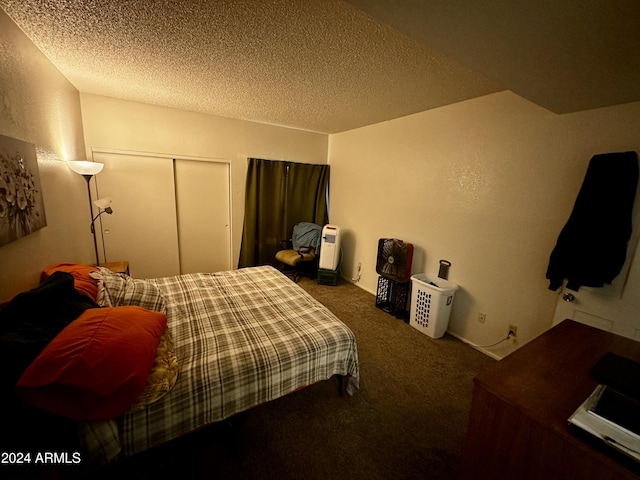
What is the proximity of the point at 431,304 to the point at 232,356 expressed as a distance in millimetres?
2090

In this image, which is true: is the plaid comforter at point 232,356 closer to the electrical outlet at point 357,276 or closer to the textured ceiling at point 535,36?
the textured ceiling at point 535,36

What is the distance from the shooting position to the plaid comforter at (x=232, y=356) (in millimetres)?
1156

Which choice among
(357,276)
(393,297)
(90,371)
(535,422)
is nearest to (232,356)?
(90,371)

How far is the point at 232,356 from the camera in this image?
1429mm

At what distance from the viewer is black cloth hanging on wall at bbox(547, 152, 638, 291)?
5.37 feet

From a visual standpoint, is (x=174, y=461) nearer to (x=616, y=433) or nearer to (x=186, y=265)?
(x=616, y=433)

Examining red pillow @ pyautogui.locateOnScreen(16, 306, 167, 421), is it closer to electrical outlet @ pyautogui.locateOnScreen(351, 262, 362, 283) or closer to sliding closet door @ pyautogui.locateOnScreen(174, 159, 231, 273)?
sliding closet door @ pyautogui.locateOnScreen(174, 159, 231, 273)

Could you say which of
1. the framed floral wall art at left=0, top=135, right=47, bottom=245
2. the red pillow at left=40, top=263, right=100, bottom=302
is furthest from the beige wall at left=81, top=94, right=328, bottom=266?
the red pillow at left=40, top=263, right=100, bottom=302

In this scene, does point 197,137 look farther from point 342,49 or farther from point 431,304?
point 431,304

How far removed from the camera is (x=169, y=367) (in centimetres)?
127

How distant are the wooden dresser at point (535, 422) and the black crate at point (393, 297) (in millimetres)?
1921

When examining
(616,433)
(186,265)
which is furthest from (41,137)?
(616,433)

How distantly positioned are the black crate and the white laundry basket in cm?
22

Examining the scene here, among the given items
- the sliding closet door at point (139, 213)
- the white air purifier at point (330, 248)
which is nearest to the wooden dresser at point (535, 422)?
the white air purifier at point (330, 248)
